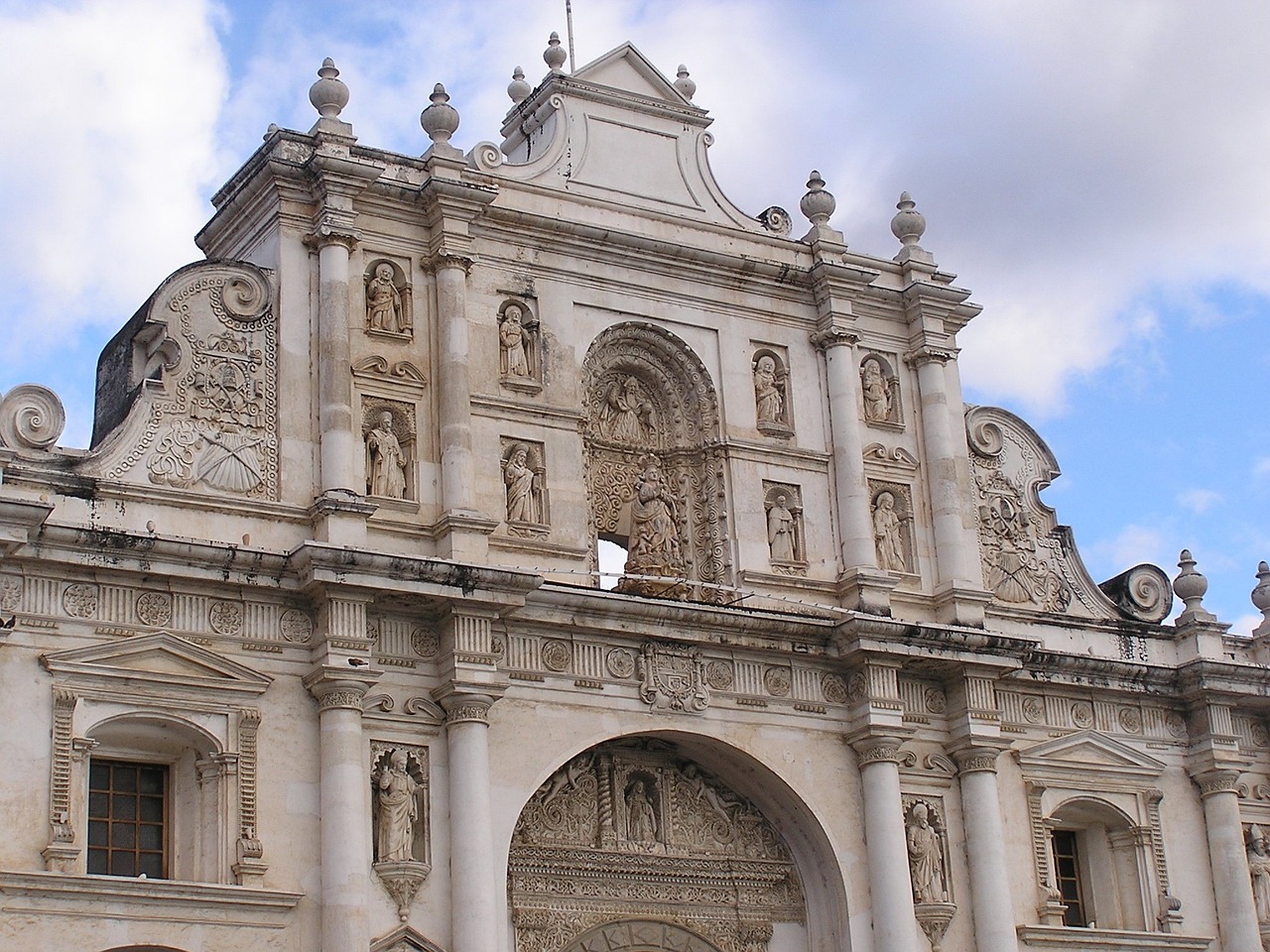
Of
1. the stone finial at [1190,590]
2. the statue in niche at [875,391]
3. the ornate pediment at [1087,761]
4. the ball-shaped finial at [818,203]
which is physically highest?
the ball-shaped finial at [818,203]

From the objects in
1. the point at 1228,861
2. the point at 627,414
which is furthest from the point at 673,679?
the point at 1228,861

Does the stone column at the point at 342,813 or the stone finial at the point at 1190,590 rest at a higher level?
the stone finial at the point at 1190,590

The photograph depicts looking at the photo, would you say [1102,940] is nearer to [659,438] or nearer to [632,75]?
[659,438]

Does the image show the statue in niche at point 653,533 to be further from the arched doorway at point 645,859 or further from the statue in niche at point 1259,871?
the statue in niche at point 1259,871

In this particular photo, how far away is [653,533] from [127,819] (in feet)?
18.7

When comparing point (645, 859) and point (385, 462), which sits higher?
point (385, 462)

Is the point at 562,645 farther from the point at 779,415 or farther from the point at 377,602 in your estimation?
the point at 779,415

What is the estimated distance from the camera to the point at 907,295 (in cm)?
2188

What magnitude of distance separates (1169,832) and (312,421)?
9663 mm

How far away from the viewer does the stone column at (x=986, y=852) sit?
19.6 meters

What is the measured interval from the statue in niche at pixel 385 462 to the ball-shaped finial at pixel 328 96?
2891mm

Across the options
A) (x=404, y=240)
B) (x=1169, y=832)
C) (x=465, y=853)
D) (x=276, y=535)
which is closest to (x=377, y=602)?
(x=276, y=535)

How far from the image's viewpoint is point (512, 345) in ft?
64.1

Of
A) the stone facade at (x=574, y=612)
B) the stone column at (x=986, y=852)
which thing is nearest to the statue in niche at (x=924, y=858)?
the stone facade at (x=574, y=612)
